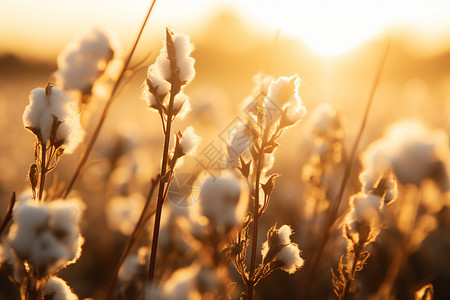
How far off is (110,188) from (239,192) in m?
2.87

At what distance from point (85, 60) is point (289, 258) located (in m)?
0.81

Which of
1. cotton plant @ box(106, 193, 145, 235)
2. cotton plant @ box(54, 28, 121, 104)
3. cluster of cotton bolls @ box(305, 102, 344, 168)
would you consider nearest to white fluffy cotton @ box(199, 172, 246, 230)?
cotton plant @ box(54, 28, 121, 104)

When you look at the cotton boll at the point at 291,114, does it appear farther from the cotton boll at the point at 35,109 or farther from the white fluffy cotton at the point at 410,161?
the cotton boll at the point at 35,109

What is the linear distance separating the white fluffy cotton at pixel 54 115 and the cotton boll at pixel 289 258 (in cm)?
60

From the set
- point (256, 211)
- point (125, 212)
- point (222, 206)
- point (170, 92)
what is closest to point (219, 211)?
point (222, 206)

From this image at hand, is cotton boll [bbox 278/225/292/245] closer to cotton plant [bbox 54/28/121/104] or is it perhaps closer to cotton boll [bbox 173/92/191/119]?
cotton boll [bbox 173/92/191/119]

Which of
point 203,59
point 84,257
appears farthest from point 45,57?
point 84,257

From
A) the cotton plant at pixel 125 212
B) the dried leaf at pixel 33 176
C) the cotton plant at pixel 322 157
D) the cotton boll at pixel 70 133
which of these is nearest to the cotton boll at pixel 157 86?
the cotton boll at pixel 70 133

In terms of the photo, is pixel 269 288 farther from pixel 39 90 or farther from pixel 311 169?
pixel 39 90

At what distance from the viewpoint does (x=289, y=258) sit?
1104mm

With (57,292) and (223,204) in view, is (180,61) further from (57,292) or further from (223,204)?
(57,292)

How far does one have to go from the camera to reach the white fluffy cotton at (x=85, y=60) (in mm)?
1260

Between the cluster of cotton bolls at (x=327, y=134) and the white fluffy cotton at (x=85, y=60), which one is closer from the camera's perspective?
the white fluffy cotton at (x=85, y=60)

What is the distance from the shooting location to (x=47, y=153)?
1137 millimetres
